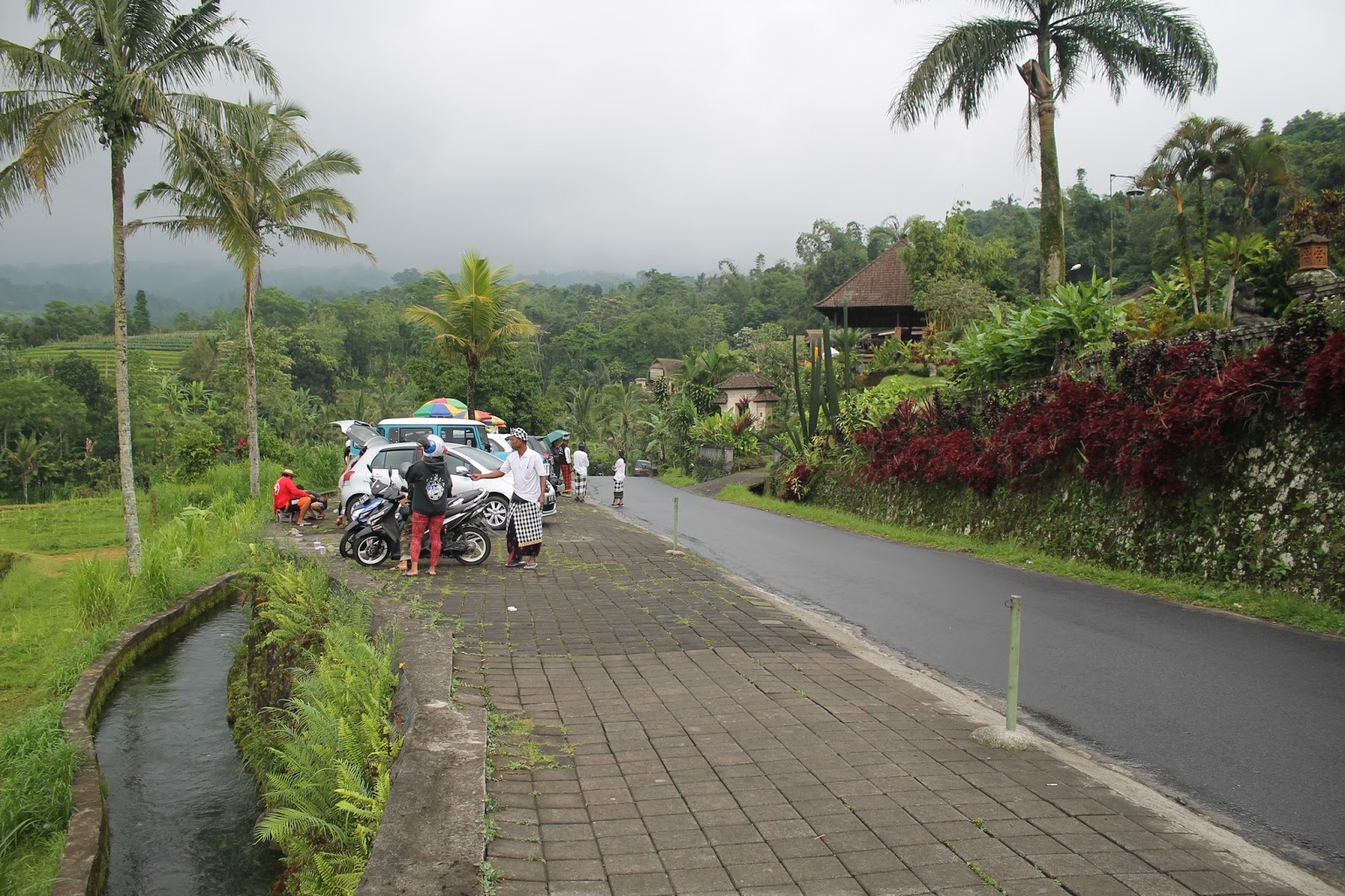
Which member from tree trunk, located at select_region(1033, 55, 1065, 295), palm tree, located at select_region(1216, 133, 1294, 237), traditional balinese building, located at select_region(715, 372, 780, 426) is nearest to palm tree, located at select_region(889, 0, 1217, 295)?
tree trunk, located at select_region(1033, 55, 1065, 295)

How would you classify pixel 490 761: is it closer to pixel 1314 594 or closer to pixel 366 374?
pixel 1314 594

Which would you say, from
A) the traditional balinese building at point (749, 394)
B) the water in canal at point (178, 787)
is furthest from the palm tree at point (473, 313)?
the traditional balinese building at point (749, 394)

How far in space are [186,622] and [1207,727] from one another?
40.6 ft

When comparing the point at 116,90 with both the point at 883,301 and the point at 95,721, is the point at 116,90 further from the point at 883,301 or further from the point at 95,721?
the point at 883,301

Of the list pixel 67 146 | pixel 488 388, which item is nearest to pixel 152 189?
pixel 67 146

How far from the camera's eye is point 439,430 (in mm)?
20125

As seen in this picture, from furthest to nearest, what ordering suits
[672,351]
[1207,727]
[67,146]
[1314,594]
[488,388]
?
[672,351], [488,388], [67,146], [1314,594], [1207,727]

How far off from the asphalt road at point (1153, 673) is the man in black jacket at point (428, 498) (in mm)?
4145

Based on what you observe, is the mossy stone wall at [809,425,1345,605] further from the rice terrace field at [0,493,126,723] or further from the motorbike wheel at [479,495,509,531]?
the rice terrace field at [0,493,126,723]

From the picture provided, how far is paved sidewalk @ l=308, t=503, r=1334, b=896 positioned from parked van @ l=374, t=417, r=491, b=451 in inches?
510

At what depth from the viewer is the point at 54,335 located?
8825 cm

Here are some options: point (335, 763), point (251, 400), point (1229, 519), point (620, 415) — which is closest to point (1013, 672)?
point (335, 763)

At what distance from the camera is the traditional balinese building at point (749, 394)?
5084cm

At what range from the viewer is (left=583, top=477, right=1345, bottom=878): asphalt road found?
4.87m
